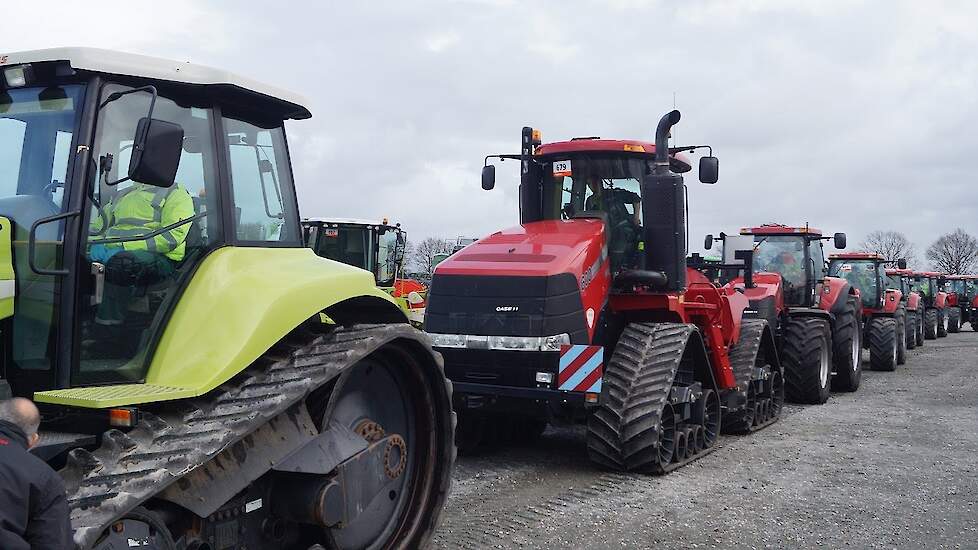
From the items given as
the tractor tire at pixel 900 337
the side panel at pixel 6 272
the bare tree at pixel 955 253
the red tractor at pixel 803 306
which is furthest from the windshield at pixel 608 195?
the bare tree at pixel 955 253

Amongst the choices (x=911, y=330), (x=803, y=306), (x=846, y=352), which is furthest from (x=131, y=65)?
(x=911, y=330)

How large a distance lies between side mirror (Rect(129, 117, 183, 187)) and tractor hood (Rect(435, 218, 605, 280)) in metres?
4.37

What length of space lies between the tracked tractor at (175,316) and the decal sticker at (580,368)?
9.38ft

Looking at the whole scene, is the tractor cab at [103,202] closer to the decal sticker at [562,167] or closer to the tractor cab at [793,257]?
the decal sticker at [562,167]

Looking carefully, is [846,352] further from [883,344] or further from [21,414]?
[21,414]

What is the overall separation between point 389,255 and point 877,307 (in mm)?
10226

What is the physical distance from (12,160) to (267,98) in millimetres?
1123

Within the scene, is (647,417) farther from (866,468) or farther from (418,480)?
(418,480)

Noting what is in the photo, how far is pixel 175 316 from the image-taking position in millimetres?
3727

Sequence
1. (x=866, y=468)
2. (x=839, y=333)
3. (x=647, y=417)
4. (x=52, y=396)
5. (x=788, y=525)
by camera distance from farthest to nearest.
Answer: (x=839, y=333)
(x=866, y=468)
(x=647, y=417)
(x=788, y=525)
(x=52, y=396)

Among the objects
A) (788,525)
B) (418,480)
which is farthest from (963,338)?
(418,480)

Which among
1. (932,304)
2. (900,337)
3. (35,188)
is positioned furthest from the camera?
(932,304)

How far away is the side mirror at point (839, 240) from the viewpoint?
47.2ft

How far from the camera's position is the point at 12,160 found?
3746 millimetres
